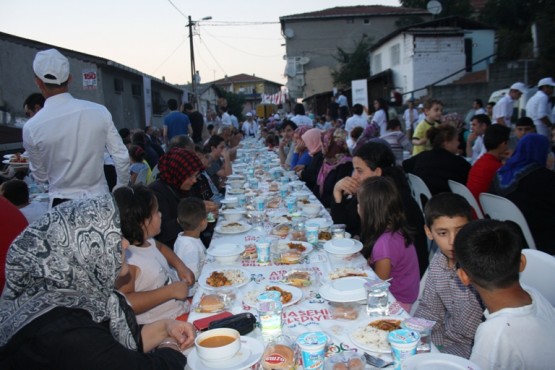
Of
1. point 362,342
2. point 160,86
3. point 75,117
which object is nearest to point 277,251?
point 362,342

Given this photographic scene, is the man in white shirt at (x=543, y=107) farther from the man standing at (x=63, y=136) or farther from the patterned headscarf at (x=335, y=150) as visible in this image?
the man standing at (x=63, y=136)

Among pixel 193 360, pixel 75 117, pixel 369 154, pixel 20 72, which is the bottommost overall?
pixel 193 360

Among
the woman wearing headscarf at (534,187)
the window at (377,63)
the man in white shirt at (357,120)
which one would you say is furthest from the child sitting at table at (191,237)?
the window at (377,63)

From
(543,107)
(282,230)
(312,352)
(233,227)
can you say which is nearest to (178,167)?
(233,227)

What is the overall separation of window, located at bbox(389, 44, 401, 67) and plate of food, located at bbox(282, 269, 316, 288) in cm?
1970

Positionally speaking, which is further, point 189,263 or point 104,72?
point 104,72

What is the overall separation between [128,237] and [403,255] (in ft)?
5.39

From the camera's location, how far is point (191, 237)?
3.08m

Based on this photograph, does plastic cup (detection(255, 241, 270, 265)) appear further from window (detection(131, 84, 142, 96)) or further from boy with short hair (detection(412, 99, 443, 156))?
window (detection(131, 84, 142, 96))

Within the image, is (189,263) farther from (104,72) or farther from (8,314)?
(104,72)

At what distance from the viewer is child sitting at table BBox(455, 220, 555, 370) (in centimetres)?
137

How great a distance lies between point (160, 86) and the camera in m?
19.7

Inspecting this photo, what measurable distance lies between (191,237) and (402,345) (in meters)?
2.01

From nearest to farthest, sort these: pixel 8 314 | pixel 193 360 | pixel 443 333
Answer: pixel 8 314
pixel 193 360
pixel 443 333
